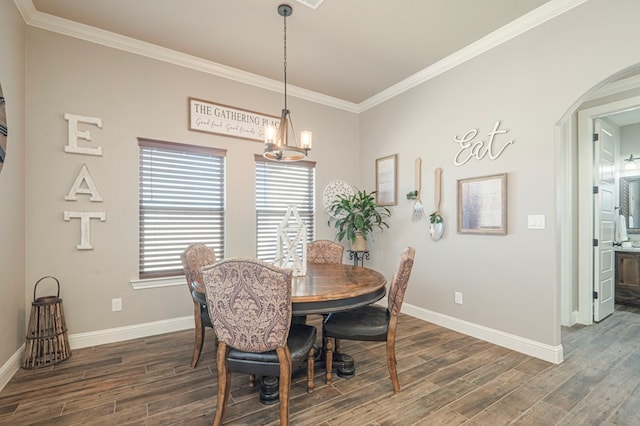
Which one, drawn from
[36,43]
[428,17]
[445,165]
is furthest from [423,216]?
[36,43]

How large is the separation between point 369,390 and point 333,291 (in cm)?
84

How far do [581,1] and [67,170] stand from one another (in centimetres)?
465

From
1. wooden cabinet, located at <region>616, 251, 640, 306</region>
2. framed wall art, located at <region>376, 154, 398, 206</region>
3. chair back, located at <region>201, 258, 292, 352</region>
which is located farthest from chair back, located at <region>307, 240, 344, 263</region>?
wooden cabinet, located at <region>616, 251, 640, 306</region>

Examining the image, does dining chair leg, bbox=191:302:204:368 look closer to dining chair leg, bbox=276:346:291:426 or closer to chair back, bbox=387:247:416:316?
dining chair leg, bbox=276:346:291:426

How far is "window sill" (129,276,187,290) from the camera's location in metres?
3.12

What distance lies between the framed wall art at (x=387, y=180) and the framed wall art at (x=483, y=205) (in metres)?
0.98

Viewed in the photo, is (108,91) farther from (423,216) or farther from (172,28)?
(423,216)

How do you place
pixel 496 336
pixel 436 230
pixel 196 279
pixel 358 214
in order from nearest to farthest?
1. pixel 196 279
2. pixel 496 336
3. pixel 436 230
4. pixel 358 214

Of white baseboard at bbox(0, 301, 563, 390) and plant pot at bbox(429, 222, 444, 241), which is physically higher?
plant pot at bbox(429, 222, 444, 241)

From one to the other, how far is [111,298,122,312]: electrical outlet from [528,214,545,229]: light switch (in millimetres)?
4021

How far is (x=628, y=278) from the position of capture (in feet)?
14.2

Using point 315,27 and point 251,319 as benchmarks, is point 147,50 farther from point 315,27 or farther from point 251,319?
point 251,319

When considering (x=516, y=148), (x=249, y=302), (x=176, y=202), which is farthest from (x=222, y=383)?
(x=516, y=148)

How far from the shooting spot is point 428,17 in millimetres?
2717
